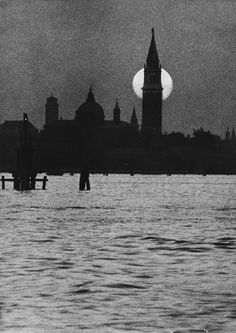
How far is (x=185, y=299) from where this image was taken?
14.7m

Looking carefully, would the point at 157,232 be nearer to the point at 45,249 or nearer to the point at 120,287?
the point at 45,249

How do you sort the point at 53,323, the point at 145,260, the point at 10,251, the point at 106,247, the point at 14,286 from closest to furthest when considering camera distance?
1. the point at 53,323
2. the point at 14,286
3. the point at 145,260
4. the point at 10,251
5. the point at 106,247

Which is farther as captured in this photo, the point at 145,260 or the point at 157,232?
the point at 157,232

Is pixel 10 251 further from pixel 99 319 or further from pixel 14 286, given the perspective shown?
pixel 99 319

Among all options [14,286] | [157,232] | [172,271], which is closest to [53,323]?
[14,286]

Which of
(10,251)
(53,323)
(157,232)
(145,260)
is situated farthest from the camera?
(157,232)

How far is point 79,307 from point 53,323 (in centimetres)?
145

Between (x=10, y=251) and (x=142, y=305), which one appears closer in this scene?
(x=142, y=305)

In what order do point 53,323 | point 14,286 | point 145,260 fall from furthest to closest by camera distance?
1. point 145,260
2. point 14,286
3. point 53,323

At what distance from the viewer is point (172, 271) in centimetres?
1866

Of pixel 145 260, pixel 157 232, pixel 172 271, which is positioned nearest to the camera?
pixel 172 271

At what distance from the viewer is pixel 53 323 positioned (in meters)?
12.5

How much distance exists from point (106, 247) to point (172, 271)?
19.8 feet

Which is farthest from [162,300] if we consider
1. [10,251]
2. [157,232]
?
[157,232]
